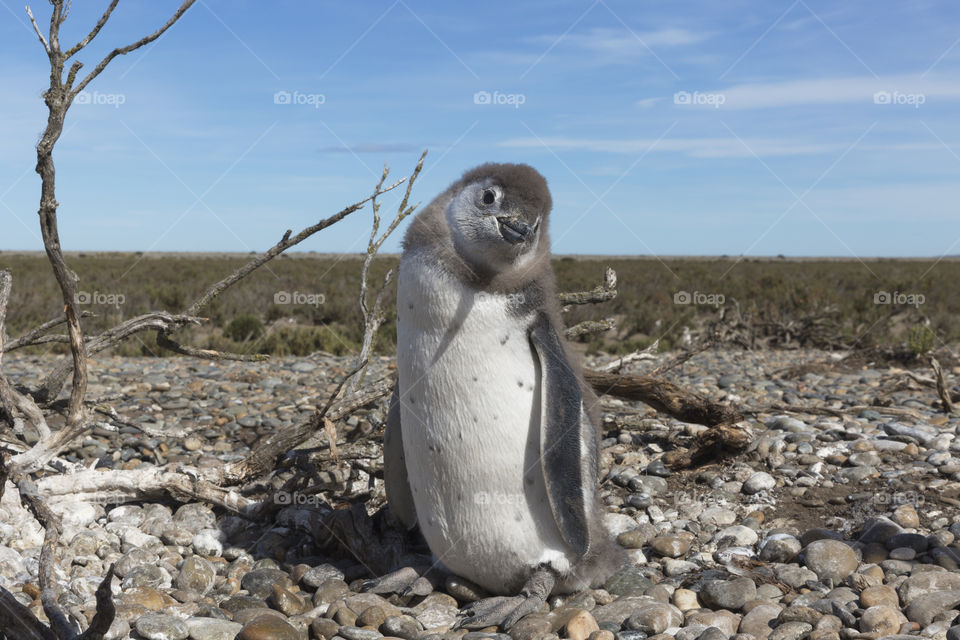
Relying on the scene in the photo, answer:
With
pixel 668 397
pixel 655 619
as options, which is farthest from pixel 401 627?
pixel 668 397

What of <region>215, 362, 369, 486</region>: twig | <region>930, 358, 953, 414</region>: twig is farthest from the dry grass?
<region>930, 358, 953, 414</region>: twig

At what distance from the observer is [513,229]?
338 centimetres

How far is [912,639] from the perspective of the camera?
3.10 metres

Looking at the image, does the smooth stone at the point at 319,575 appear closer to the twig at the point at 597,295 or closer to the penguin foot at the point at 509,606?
the penguin foot at the point at 509,606

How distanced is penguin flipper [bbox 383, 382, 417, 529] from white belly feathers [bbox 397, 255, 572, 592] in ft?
1.19

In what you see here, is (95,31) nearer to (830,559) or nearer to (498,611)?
(498,611)

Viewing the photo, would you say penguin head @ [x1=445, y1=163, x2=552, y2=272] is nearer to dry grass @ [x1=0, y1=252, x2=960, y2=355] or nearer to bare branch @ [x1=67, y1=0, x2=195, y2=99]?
bare branch @ [x1=67, y1=0, x2=195, y2=99]

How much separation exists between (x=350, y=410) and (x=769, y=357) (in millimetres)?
9894

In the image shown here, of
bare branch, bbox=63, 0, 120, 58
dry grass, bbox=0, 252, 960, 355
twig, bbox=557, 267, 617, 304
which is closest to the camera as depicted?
bare branch, bbox=63, 0, 120, 58

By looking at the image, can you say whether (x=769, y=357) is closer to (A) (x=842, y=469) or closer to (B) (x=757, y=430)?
(B) (x=757, y=430)

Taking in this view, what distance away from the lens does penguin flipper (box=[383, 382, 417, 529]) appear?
4125 mm

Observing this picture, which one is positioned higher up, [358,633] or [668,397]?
[668,397]

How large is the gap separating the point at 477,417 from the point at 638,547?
1.53 metres

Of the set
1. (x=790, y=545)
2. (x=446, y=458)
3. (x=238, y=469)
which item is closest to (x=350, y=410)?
(x=238, y=469)
